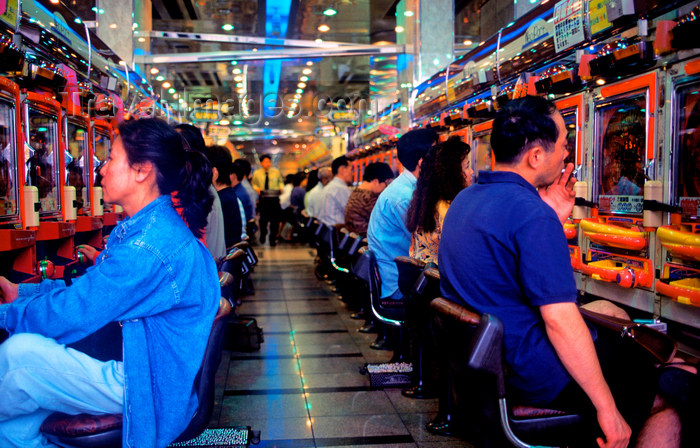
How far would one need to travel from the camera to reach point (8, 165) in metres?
3.53

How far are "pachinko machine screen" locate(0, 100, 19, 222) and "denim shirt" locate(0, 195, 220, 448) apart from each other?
6.29 ft

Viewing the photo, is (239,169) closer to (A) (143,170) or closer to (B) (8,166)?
(B) (8,166)

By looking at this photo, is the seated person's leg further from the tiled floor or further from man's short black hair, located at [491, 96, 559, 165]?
the tiled floor

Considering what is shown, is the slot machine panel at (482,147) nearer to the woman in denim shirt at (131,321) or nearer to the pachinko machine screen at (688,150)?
the pachinko machine screen at (688,150)

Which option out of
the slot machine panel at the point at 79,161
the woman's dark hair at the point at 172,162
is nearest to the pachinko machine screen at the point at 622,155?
the woman's dark hair at the point at 172,162

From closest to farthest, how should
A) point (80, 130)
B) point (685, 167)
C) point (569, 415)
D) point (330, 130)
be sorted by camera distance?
1. point (569, 415)
2. point (685, 167)
3. point (80, 130)
4. point (330, 130)

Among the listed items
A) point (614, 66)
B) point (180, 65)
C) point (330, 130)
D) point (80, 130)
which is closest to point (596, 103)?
point (614, 66)

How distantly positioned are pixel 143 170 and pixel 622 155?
89.8 inches

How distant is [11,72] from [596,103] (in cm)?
320

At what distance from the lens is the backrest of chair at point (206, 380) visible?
188 centimetres

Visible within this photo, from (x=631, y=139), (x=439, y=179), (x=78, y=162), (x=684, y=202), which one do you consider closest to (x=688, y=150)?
(x=684, y=202)

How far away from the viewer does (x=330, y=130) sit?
647 inches

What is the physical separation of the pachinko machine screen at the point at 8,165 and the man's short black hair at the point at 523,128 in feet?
9.25

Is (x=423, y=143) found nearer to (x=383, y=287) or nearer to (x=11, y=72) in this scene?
(x=383, y=287)
